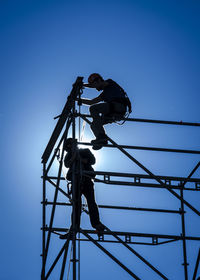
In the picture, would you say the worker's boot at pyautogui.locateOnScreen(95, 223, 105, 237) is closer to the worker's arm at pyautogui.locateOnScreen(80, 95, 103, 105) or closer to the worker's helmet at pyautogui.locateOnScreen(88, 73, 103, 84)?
the worker's arm at pyautogui.locateOnScreen(80, 95, 103, 105)

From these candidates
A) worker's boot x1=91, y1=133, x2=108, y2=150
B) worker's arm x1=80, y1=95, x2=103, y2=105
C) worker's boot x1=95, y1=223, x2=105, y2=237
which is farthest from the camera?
worker's arm x1=80, y1=95, x2=103, y2=105

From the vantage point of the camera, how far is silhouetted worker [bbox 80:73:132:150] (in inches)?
421

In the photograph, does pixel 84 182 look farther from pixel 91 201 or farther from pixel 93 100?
pixel 93 100

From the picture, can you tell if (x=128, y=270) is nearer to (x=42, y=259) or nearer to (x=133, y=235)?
(x=133, y=235)

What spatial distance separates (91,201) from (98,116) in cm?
153

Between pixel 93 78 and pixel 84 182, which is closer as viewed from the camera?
pixel 84 182

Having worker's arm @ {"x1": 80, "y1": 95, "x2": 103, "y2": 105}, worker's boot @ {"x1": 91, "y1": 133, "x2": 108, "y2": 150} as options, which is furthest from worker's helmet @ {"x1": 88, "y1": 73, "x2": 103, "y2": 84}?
worker's boot @ {"x1": 91, "y1": 133, "x2": 108, "y2": 150}

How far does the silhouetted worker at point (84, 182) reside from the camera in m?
10.2

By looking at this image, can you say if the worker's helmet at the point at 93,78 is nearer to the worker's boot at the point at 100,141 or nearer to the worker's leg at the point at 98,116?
the worker's leg at the point at 98,116

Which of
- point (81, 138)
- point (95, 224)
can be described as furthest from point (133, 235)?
point (81, 138)

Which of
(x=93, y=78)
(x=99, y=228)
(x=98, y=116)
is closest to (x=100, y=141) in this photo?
(x=98, y=116)

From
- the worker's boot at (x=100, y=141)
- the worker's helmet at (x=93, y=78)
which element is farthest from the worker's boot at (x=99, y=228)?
the worker's helmet at (x=93, y=78)

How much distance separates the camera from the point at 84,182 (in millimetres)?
10961

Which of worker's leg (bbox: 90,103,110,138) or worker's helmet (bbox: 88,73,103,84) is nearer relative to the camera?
worker's leg (bbox: 90,103,110,138)
